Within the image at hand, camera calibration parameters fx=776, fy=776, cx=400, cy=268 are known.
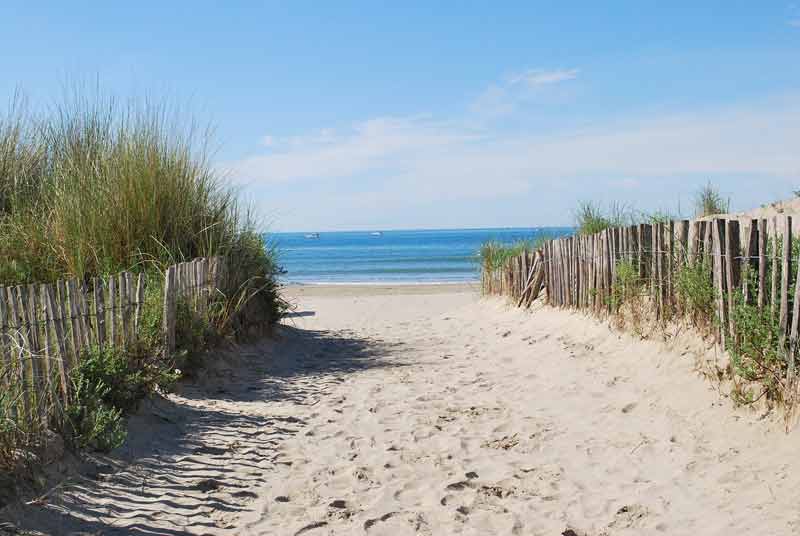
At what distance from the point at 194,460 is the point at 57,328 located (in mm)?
1065

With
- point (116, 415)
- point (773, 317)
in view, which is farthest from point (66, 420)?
point (773, 317)

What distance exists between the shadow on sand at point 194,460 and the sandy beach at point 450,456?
0.04 ft

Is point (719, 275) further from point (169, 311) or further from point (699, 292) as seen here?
point (169, 311)

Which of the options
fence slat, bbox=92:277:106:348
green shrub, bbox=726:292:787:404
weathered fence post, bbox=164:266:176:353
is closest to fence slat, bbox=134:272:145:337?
weathered fence post, bbox=164:266:176:353

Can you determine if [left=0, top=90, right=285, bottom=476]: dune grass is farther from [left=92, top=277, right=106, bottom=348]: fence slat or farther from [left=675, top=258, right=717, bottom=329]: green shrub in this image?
[left=675, top=258, right=717, bottom=329]: green shrub

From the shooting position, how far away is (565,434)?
201 inches

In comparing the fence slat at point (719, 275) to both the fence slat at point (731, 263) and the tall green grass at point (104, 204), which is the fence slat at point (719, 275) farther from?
the tall green grass at point (104, 204)

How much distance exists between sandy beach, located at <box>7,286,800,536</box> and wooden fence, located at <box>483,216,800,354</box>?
558mm

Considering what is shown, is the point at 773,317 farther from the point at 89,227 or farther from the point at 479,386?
the point at 89,227

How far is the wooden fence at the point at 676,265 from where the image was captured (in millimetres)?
4777

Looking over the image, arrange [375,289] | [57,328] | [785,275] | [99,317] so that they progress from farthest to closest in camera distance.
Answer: [375,289]
[99,317]
[785,275]
[57,328]

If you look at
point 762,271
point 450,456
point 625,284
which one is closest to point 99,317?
point 450,456

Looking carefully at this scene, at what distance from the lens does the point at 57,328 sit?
13.8 ft

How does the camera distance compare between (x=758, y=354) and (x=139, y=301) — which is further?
(x=139, y=301)
